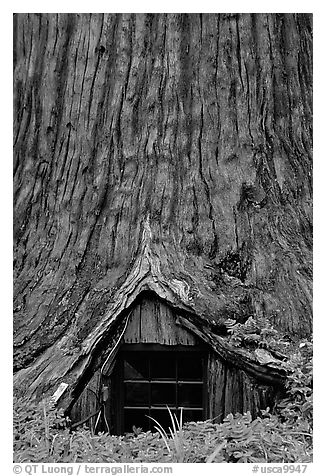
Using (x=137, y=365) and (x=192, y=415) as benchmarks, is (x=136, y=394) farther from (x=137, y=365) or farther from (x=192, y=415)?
(x=192, y=415)

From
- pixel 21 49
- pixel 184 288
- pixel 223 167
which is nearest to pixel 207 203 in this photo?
pixel 223 167

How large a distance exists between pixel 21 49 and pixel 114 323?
1.66 meters

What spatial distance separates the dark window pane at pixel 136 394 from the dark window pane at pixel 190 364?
219 mm

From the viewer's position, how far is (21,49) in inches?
169

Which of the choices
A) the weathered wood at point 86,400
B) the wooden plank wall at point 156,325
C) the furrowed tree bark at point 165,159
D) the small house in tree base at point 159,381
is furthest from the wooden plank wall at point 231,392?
the weathered wood at point 86,400

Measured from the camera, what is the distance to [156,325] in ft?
13.5

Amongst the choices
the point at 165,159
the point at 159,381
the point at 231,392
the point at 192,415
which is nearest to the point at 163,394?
the point at 159,381

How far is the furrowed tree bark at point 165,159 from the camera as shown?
164 inches

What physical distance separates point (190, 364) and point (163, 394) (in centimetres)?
23

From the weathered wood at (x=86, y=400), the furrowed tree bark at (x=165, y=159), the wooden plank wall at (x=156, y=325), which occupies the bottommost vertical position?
the weathered wood at (x=86, y=400)

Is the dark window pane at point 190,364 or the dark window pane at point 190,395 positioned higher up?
the dark window pane at point 190,364

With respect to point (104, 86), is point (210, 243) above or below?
below

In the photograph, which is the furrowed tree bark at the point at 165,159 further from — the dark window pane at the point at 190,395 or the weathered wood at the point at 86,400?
the dark window pane at the point at 190,395
